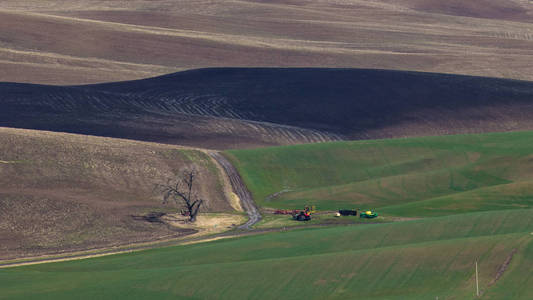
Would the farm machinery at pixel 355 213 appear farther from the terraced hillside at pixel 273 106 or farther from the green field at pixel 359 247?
the terraced hillside at pixel 273 106

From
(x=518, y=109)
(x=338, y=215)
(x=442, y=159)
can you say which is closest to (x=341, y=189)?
(x=338, y=215)

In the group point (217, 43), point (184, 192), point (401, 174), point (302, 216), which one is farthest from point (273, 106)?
point (302, 216)

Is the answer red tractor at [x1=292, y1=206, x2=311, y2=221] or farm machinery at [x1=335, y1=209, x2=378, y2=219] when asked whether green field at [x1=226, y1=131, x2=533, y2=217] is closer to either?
farm machinery at [x1=335, y1=209, x2=378, y2=219]

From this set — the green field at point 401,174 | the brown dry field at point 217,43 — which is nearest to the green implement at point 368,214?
the green field at point 401,174

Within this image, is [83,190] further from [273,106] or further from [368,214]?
[273,106]

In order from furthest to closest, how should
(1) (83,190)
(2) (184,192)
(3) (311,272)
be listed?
(2) (184,192), (1) (83,190), (3) (311,272)

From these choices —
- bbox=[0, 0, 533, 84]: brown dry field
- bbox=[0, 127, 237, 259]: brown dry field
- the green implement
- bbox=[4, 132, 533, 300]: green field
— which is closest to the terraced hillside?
bbox=[0, 0, 533, 84]: brown dry field

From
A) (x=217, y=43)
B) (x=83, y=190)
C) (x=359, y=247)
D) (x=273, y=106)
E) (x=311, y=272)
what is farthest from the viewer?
(x=217, y=43)
